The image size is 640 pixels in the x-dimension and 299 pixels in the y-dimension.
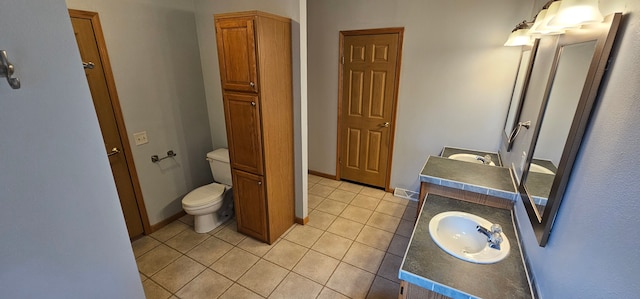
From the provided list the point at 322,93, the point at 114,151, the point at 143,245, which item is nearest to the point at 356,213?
the point at 322,93

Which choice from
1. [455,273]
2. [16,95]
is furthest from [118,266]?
[455,273]

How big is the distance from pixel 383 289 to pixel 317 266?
1.83 ft

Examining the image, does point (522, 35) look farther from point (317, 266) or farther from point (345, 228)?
point (317, 266)

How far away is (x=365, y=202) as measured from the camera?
3.23m

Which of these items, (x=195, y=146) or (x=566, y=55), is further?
(x=195, y=146)

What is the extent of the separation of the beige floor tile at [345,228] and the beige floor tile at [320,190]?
0.59 m

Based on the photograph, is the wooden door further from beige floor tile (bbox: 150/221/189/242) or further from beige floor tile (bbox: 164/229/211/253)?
beige floor tile (bbox: 150/221/189/242)

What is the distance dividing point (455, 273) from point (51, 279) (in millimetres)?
1486

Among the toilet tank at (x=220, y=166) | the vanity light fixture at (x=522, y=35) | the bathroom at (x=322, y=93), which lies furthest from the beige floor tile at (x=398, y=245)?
the vanity light fixture at (x=522, y=35)

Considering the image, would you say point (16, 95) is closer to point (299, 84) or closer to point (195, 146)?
point (299, 84)

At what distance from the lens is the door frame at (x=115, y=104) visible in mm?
1955

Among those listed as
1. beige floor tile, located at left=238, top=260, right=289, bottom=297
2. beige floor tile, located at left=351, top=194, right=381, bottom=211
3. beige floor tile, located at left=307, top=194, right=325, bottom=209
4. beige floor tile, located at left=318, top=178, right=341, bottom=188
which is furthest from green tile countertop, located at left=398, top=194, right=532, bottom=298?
beige floor tile, located at left=318, top=178, right=341, bottom=188

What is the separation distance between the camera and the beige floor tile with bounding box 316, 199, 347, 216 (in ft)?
9.95

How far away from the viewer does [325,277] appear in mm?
2068
